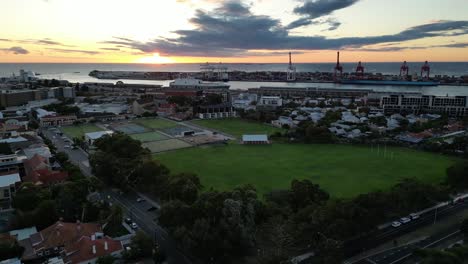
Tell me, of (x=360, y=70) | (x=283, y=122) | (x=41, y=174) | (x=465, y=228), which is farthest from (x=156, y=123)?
(x=360, y=70)

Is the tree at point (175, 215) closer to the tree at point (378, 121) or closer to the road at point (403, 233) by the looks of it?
the road at point (403, 233)

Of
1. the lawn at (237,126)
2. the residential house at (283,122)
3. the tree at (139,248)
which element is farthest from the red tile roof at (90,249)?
A: the residential house at (283,122)

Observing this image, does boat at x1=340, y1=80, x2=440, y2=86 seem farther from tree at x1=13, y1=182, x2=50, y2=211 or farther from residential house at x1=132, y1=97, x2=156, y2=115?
tree at x1=13, y1=182, x2=50, y2=211

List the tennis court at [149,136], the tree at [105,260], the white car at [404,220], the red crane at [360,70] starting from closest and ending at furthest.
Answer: the tree at [105,260] → the white car at [404,220] → the tennis court at [149,136] → the red crane at [360,70]

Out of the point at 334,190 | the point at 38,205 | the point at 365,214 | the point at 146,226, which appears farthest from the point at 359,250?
the point at 38,205

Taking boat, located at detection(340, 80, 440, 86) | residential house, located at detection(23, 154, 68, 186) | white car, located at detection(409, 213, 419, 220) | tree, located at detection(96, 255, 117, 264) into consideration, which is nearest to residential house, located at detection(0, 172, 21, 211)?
residential house, located at detection(23, 154, 68, 186)

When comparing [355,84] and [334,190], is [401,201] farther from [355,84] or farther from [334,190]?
[355,84]
